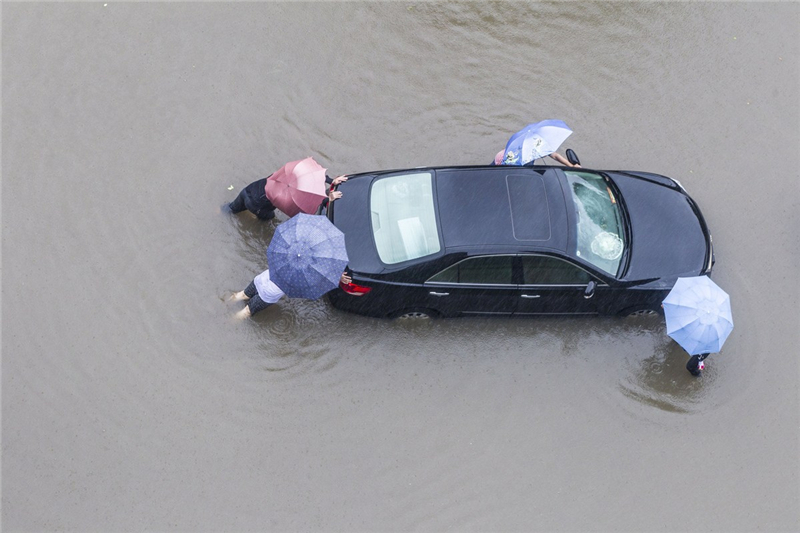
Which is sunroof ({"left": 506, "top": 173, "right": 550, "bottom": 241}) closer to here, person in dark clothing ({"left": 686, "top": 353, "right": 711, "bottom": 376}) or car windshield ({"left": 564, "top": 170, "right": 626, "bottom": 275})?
car windshield ({"left": 564, "top": 170, "right": 626, "bottom": 275})

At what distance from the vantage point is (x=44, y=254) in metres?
8.00

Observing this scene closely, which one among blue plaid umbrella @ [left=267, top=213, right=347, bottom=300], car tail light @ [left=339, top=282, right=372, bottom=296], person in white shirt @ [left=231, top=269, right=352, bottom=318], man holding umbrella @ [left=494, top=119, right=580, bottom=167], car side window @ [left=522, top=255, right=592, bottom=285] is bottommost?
car side window @ [left=522, top=255, right=592, bottom=285]

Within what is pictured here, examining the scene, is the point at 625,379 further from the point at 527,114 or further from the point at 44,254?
the point at 44,254

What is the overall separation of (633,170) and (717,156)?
3.90 ft

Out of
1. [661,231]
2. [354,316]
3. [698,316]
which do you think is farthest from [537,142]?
[354,316]

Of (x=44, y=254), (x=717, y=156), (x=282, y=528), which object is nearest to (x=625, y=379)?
(x=717, y=156)

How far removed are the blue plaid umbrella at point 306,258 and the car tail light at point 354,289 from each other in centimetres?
54

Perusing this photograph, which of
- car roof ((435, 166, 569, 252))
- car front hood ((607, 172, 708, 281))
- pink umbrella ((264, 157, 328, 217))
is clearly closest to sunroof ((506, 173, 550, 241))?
car roof ((435, 166, 569, 252))

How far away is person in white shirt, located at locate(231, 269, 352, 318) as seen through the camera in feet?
23.1

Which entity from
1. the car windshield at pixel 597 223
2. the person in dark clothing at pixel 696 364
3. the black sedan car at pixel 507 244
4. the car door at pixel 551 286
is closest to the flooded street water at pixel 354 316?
the person in dark clothing at pixel 696 364

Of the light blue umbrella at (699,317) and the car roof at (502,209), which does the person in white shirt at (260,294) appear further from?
the light blue umbrella at (699,317)

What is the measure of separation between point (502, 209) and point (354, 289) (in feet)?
5.81

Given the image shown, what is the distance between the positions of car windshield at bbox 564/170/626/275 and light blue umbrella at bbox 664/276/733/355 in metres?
0.74

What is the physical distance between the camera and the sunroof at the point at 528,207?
6977 millimetres
